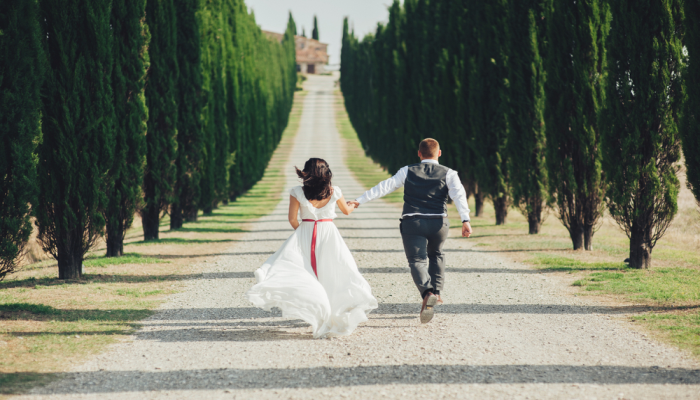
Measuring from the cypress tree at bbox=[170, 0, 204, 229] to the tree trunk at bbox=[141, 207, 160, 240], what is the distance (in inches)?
77.6

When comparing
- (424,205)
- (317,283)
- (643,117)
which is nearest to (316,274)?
(317,283)

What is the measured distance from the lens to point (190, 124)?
55.3 feet

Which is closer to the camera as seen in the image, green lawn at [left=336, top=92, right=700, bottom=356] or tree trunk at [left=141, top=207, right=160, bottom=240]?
green lawn at [left=336, top=92, right=700, bottom=356]

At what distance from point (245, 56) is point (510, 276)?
21770 mm

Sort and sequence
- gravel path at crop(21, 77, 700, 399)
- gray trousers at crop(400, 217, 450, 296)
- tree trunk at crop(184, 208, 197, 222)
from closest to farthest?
gravel path at crop(21, 77, 700, 399) → gray trousers at crop(400, 217, 450, 296) → tree trunk at crop(184, 208, 197, 222)

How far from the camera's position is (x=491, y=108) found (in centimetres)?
1711

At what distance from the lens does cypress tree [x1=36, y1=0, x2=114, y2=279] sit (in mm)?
8906

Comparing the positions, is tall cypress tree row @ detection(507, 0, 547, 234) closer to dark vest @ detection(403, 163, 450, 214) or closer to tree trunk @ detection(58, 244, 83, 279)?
dark vest @ detection(403, 163, 450, 214)

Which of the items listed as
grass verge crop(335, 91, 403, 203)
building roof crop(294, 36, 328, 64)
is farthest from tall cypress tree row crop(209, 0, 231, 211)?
building roof crop(294, 36, 328, 64)

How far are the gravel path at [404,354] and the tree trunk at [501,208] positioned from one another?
8.34 metres

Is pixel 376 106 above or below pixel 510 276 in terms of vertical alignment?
above

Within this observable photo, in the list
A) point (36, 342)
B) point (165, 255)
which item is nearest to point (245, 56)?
point (165, 255)

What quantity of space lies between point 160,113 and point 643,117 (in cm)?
1010

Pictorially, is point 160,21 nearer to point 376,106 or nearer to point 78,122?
point 78,122
